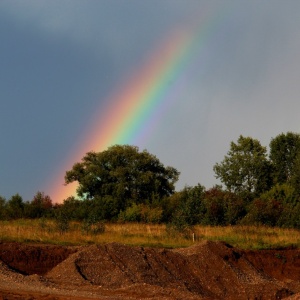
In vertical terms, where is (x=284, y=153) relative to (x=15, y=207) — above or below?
above

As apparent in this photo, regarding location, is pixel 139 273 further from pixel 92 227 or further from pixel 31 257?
pixel 92 227

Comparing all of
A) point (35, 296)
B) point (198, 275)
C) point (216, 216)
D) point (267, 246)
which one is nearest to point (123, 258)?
point (198, 275)

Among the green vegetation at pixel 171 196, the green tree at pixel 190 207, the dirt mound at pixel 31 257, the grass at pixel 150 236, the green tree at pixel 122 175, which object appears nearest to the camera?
the dirt mound at pixel 31 257

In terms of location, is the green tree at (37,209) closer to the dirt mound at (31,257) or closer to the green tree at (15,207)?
the green tree at (15,207)

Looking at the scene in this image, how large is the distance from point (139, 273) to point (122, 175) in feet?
196

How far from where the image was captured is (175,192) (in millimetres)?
85875

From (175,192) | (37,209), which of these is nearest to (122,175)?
(175,192)

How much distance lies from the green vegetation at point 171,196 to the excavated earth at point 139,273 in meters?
9.28

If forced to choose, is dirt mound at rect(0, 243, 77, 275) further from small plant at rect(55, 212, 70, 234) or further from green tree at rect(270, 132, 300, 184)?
green tree at rect(270, 132, 300, 184)

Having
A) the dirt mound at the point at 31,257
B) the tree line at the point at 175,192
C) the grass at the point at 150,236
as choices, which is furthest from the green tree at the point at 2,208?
the dirt mound at the point at 31,257

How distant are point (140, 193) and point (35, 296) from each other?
6925cm

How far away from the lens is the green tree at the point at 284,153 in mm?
98875

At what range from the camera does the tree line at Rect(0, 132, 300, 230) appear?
5653 centimetres

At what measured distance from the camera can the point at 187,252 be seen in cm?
3161
